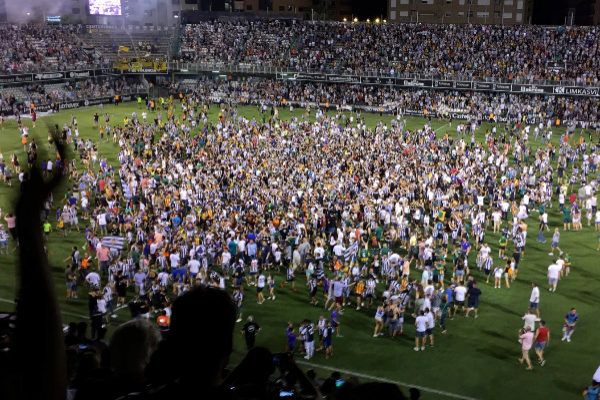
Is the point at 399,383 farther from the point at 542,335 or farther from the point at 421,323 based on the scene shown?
the point at 542,335

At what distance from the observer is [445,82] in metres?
56.3

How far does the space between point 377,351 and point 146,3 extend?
73.6 m

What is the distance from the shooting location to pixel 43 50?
60031mm

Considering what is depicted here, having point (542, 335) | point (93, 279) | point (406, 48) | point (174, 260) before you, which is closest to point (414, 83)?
point (406, 48)

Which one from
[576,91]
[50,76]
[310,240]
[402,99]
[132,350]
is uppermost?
[132,350]

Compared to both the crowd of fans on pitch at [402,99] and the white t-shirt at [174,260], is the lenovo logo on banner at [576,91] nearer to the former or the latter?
the crowd of fans on pitch at [402,99]

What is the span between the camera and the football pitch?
13.9 metres

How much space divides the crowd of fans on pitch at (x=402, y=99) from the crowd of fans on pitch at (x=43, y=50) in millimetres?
9515

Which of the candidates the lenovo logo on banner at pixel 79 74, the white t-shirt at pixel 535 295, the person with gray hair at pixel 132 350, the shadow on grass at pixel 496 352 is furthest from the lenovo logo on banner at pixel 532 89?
the person with gray hair at pixel 132 350

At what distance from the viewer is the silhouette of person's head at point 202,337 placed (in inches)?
79.8

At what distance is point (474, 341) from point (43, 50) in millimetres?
56153

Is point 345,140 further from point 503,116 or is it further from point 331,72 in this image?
point 331,72

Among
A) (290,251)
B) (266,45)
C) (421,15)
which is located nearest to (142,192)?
(290,251)

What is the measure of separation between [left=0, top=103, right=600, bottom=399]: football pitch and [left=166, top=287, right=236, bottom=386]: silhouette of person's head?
9.61 meters
